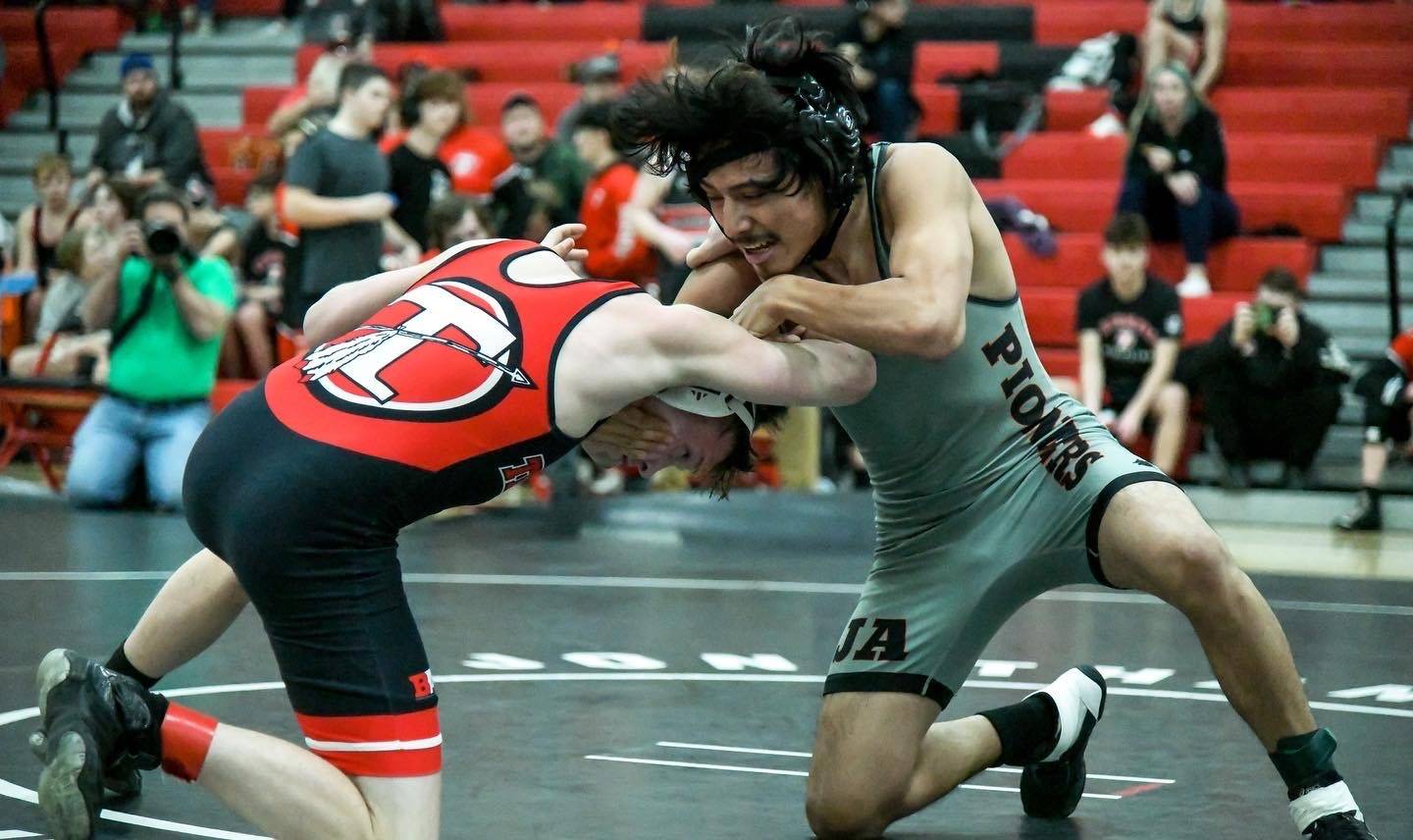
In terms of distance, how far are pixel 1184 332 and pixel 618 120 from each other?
19.8 ft

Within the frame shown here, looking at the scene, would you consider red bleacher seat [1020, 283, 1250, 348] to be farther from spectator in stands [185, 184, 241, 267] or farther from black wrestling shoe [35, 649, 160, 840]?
black wrestling shoe [35, 649, 160, 840]

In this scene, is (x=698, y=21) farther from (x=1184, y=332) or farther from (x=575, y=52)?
(x=1184, y=332)

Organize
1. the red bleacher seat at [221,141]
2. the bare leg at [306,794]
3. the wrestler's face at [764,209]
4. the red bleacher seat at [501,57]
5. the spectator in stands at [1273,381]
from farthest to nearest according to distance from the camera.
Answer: the red bleacher seat at [221,141] → the red bleacher seat at [501,57] → the spectator in stands at [1273,381] → the wrestler's face at [764,209] → the bare leg at [306,794]

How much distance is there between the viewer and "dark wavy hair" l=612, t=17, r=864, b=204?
3.27m

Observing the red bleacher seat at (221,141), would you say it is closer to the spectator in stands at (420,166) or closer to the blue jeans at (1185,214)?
the spectator in stands at (420,166)

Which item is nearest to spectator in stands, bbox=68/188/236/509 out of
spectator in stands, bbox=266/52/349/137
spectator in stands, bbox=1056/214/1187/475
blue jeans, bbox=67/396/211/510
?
blue jeans, bbox=67/396/211/510

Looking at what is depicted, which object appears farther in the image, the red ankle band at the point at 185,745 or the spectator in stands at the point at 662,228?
the spectator in stands at the point at 662,228

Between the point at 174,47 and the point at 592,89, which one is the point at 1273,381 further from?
the point at 174,47

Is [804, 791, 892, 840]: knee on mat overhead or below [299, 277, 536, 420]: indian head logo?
below

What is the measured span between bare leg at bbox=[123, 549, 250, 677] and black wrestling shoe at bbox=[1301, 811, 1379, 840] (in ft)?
6.16

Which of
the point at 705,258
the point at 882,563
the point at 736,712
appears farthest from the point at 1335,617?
the point at 705,258

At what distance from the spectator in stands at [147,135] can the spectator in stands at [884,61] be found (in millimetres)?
3581

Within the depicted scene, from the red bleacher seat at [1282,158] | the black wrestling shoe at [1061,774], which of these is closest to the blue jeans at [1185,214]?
the red bleacher seat at [1282,158]

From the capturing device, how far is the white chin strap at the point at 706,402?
3.18m
